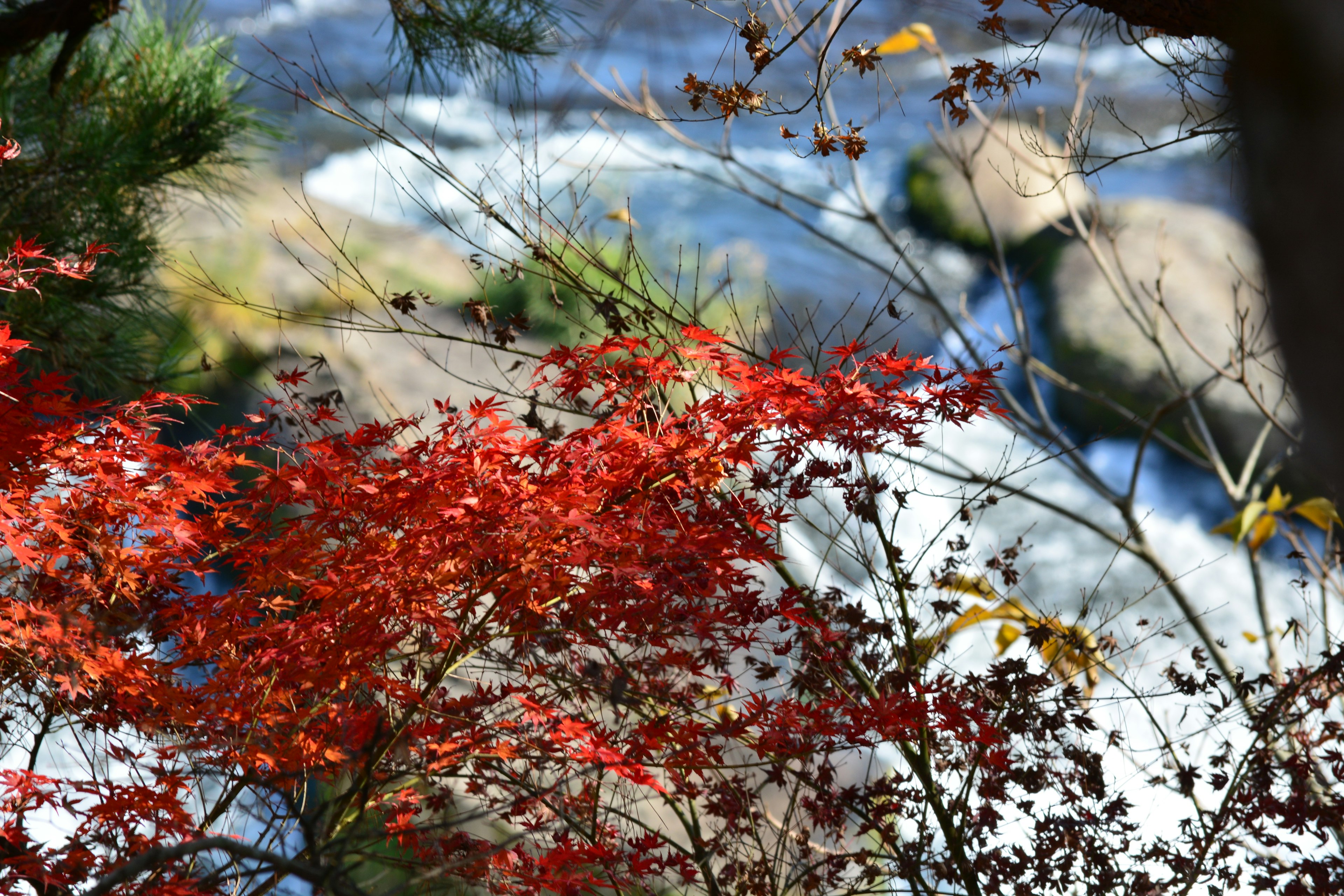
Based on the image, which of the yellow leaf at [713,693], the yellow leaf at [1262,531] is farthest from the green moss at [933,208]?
the yellow leaf at [713,693]

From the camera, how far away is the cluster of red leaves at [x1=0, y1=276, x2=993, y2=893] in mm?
1749

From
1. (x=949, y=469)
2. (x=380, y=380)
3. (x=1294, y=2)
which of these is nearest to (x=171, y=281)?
(x=380, y=380)

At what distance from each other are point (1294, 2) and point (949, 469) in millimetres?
6232

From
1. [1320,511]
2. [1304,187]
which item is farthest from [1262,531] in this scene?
[1304,187]

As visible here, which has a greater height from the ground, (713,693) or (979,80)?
(979,80)

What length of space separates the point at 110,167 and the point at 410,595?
10.6 feet

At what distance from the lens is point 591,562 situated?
1.90 metres

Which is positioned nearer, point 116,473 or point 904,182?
point 116,473

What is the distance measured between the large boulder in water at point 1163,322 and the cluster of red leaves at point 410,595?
15.2 feet

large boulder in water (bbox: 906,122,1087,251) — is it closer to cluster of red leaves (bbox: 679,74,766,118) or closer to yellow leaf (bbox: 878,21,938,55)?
yellow leaf (bbox: 878,21,938,55)

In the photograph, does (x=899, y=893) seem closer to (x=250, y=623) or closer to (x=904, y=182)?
(x=250, y=623)

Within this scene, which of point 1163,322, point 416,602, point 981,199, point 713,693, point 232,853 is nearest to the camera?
point 232,853

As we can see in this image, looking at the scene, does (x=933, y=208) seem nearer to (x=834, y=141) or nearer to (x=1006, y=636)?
(x=1006, y=636)

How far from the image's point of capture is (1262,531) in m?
3.23
